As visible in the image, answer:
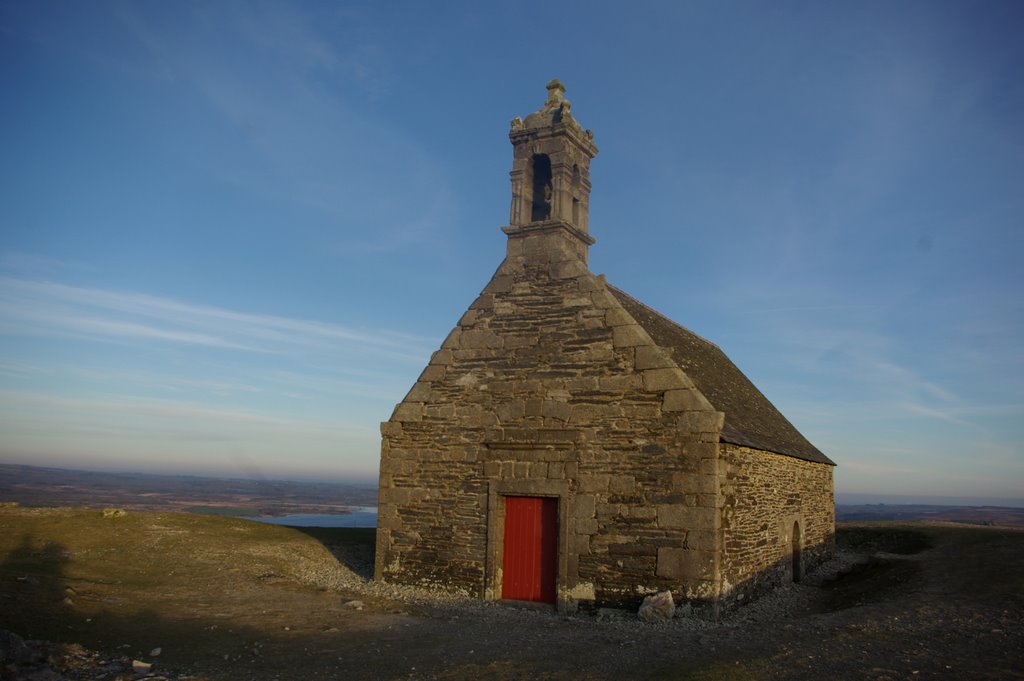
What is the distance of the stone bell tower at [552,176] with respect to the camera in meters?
14.1

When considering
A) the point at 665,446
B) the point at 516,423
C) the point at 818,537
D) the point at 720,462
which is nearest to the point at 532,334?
the point at 516,423

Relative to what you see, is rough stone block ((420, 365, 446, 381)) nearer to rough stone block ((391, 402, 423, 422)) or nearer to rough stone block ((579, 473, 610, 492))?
rough stone block ((391, 402, 423, 422))

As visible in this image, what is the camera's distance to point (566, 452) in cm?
1223

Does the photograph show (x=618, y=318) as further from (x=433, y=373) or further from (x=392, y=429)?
(x=392, y=429)

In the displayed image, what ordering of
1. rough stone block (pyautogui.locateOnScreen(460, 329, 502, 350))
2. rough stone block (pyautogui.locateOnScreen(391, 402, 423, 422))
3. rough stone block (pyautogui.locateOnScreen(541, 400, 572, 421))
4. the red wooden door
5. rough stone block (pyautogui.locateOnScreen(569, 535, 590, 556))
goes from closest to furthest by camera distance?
rough stone block (pyautogui.locateOnScreen(569, 535, 590, 556)) → the red wooden door → rough stone block (pyautogui.locateOnScreen(541, 400, 572, 421)) → rough stone block (pyautogui.locateOnScreen(460, 329, 502, 350)) → rough stone block (pyautogui.locateOnScreen(391, 402, 423, 422))

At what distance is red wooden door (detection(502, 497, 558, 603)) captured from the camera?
12.2 metres

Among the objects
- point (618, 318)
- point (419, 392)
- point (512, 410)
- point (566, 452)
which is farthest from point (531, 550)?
point (618, 318)

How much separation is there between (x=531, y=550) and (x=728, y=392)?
594 centimetres

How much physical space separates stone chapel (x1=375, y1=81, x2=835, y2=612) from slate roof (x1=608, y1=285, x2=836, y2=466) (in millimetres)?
123

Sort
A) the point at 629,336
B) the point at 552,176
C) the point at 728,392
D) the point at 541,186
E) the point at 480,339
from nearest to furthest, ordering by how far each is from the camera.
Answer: the point at 629,336 < the point at 480,339 < the point at 552,176 < the point at 541,186 < the point at 728,392

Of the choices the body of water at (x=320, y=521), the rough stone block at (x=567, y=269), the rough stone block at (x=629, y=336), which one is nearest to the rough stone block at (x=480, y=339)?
the rough stone block at (x=567, y=269)

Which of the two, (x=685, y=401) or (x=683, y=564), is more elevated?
(x=685, y=401)

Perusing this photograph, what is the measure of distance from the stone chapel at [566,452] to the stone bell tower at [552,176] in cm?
4

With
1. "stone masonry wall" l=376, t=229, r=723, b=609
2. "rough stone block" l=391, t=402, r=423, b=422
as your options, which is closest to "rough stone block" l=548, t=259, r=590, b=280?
"stone masonry wall" l=376, t=229, r=723, b=609
